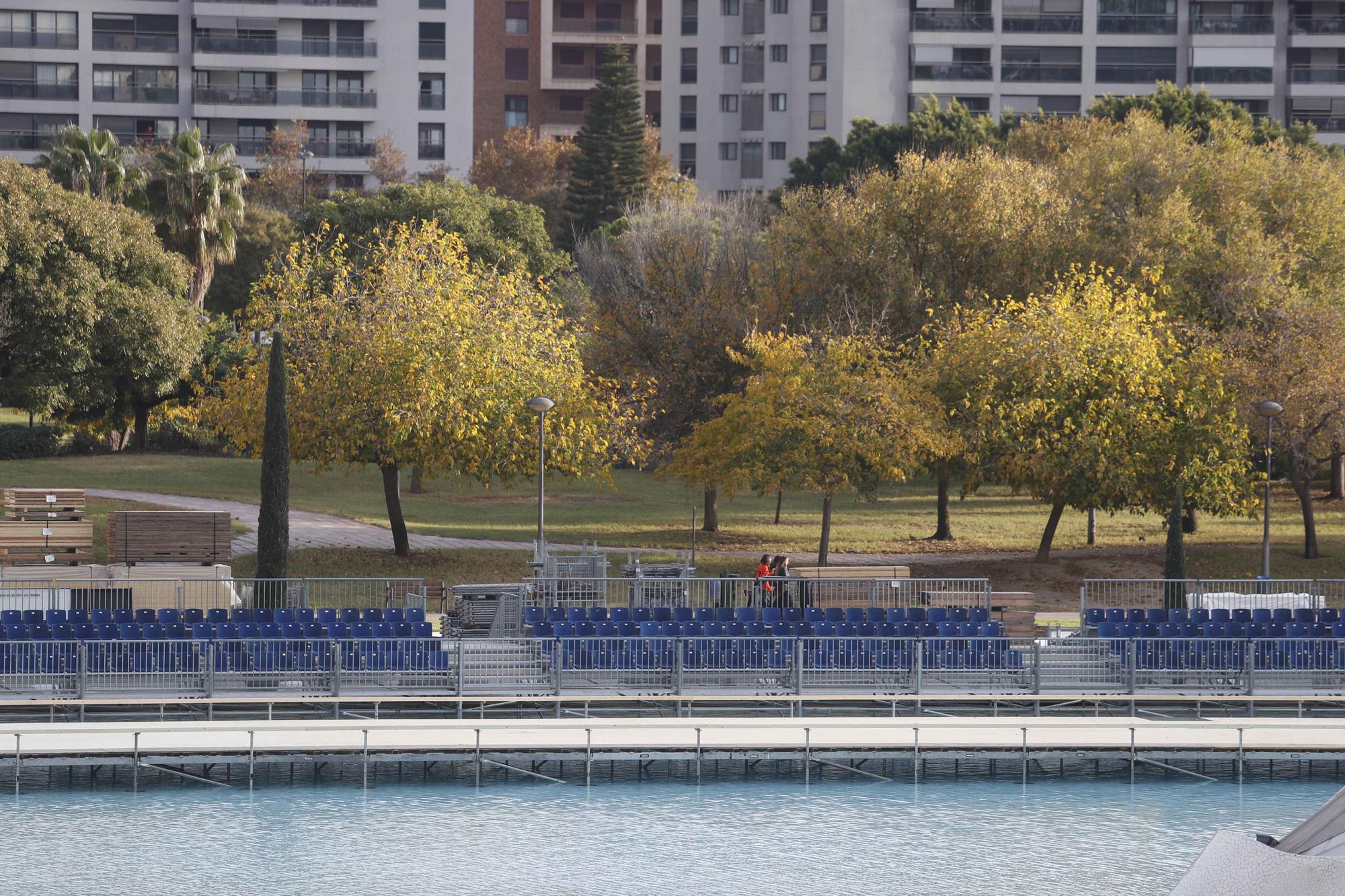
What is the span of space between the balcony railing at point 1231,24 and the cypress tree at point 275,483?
7724 centimetres

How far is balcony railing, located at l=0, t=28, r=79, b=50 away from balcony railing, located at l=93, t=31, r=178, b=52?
53.2 inches

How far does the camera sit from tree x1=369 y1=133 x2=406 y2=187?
96062 mm

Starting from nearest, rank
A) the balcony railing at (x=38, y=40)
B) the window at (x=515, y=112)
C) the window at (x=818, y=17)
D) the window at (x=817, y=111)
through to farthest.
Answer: the balcony railing at (x=38, y=40) → the window at (x=818, y=17) → the window at (x=817, y=111) → the window at (x=515, y=112)

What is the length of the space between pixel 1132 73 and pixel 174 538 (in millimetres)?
76375

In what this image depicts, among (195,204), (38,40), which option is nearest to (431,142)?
(38,40)

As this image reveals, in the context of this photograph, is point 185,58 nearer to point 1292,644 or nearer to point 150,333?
point 150,333

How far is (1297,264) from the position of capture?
156 ft

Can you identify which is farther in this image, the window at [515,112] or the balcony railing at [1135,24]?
the window at [515,112]

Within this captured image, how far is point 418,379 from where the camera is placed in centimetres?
3775

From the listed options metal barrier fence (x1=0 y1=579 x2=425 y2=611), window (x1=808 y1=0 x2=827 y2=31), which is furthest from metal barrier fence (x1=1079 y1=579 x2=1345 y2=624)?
window (x1=808 y1=0 x2=827 y2=31)

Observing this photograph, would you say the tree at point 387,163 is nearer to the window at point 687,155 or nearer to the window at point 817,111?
the window at point 687,155

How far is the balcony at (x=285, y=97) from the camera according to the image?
10038 cm

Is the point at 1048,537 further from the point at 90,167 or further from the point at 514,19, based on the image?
the point at 514,19

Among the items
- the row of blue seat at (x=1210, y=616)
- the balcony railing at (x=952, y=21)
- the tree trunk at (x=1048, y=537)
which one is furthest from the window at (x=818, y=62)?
the row of blue seat at (x=1210, y=616)
